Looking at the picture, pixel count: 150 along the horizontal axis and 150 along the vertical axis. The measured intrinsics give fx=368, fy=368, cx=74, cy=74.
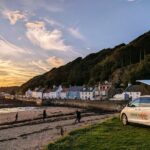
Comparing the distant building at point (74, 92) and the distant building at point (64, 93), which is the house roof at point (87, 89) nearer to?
the distant building at point (74, 92)

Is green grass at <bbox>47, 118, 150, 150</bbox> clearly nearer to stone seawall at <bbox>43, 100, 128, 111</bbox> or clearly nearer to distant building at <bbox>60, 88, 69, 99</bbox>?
stone seawall at <bbox>43, 100, 128, 111</bbox>

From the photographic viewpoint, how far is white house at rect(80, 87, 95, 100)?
163663 mm

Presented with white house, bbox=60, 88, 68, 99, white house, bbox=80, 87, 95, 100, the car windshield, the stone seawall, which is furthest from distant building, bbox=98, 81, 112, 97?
the car windshield

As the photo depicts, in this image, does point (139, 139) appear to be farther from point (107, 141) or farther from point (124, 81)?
point (124, 81)

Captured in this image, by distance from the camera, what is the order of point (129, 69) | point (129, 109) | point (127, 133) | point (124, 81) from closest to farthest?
point (127, 133), point (129, 109), point (124, 81), point (129, 69)

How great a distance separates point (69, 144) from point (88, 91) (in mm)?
149458

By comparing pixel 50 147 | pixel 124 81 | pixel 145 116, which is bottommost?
pixel 50 147

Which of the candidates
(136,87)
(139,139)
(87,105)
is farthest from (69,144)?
(136,87)

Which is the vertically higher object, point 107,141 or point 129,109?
point 129,109

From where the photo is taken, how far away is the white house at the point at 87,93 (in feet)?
537

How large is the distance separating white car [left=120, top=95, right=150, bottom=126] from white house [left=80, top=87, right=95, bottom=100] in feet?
449

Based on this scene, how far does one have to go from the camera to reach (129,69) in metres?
178

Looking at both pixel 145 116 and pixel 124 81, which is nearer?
pixel 145 116

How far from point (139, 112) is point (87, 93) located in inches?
5768
